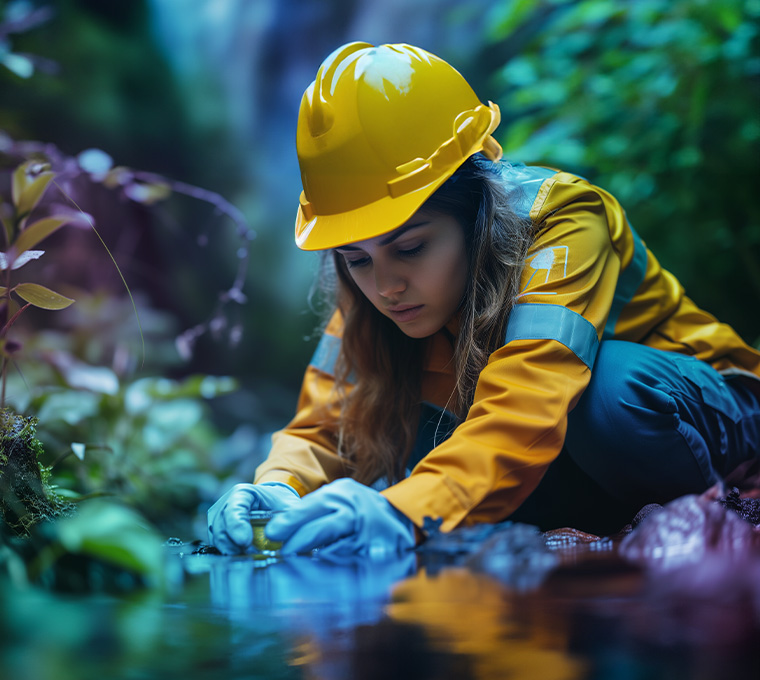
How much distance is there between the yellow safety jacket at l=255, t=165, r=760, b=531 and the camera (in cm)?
89

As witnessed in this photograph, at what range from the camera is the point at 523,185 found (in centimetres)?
117

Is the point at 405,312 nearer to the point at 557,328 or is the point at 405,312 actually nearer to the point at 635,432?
the point at 557,328

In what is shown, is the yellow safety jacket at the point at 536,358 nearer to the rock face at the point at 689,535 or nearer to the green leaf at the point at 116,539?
the rock face at the point at 689,535

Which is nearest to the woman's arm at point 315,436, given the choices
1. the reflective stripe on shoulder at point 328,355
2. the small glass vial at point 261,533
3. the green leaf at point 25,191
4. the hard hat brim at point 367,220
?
the reflective stripe on shoulder at point 328,355

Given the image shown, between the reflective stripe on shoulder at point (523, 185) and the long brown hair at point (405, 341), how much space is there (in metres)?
0.01

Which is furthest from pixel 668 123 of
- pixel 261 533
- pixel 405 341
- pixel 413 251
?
pixel 261 533

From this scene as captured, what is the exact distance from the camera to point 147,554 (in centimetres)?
55

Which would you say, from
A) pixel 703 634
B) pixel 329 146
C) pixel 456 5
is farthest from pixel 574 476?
pixel 456 5

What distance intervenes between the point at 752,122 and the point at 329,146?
159 cm

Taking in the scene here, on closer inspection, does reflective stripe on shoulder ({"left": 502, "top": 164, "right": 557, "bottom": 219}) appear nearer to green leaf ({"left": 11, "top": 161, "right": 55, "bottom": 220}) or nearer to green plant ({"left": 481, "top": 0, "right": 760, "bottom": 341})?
green leaf ({"left": 11, "top": 161, "right": 55, "bottom": 220})

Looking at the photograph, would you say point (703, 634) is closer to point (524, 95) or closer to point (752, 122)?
point (752, 122)

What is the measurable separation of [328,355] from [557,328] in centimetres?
55

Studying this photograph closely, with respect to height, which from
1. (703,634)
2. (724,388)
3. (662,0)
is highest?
(662,0)

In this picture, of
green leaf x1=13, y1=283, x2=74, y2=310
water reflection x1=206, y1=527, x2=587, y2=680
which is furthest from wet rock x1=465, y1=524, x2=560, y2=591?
green leaf x1=13, y1=283, x2=74, y2=310
